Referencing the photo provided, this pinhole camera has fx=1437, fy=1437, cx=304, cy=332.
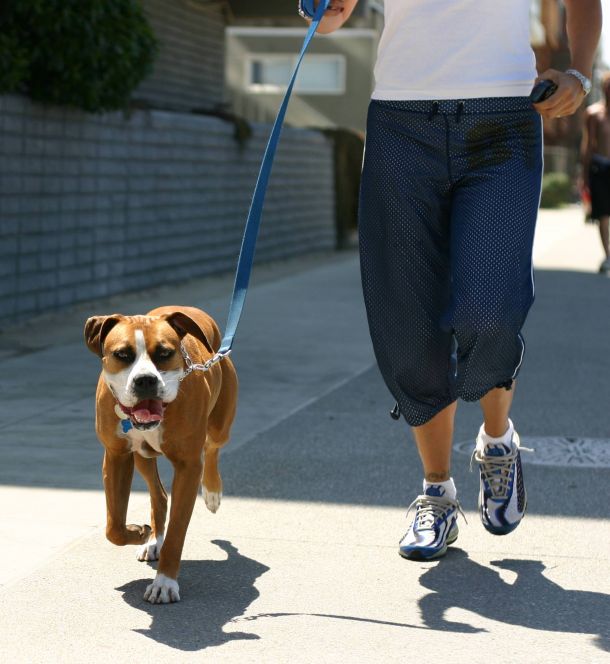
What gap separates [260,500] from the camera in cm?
539

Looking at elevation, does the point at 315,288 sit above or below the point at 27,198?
below

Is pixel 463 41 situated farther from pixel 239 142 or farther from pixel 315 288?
pixel 239 142

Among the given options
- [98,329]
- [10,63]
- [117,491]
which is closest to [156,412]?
[98,329]

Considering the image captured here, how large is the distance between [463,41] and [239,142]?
1119 centimetres

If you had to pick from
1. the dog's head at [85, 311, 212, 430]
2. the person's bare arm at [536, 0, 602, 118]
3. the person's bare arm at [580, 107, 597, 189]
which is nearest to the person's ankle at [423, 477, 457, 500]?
the dog's head at [85, 311, 212, 430]

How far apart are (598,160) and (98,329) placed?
38.2 ft

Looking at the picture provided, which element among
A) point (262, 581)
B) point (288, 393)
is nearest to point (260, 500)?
point (262, 581)

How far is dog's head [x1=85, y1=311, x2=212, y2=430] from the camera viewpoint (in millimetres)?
3791

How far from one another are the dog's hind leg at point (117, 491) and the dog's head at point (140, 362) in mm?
344

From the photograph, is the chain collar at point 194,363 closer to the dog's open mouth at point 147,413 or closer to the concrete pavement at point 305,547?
the dog's open mouth at point 147,413

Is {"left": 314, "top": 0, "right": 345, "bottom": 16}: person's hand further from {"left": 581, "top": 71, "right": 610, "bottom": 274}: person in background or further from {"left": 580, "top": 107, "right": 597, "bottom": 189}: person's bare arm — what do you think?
{"left": 580, "top": 107, "right": 597, "bottom": 189}: person's bare arm

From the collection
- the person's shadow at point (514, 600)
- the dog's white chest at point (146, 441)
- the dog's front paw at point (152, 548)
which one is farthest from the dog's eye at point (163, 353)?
the person's shadow at point (514, 600)

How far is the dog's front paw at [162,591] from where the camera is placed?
4.05 meters

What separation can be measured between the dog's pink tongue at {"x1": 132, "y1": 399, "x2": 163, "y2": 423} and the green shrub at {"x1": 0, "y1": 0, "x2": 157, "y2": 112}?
19.5ft
